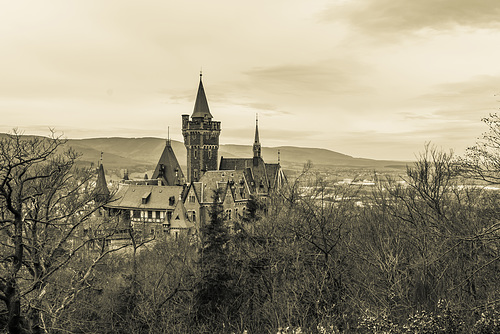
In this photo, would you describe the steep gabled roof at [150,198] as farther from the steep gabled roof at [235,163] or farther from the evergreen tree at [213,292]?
the evergreen tree at [213,292]

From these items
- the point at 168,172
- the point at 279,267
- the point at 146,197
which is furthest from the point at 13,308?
the point at 168,172

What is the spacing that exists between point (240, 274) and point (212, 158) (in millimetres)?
54183

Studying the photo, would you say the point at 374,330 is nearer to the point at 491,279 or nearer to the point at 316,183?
the point at 491,279

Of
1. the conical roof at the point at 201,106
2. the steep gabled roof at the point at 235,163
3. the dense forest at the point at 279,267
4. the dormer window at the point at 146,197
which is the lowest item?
the dormer window at the point at 146,197

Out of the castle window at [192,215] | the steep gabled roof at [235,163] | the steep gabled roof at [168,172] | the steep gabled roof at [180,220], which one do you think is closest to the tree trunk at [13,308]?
the steep gabled roof at [180,220]

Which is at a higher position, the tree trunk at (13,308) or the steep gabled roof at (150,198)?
the tree trunk at (13,308)

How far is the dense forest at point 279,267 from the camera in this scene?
11.5 meters

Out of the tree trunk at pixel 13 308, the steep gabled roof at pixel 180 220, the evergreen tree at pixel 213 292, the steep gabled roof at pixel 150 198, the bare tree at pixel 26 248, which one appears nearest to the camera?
the tree trunk at pixel 13 308

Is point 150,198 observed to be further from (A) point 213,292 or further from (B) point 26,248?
(B) point 26,248

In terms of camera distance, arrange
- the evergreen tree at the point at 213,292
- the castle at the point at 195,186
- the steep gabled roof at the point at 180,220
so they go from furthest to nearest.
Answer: the castle at the point at 195,186
the steep gabled roof at the point at 180,220
the evergreen tree at the point at 213,292

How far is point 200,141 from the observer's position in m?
75.1

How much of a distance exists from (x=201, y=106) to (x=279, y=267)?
58274 mm

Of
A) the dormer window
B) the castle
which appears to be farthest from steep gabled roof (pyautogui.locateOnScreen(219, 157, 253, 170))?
the dormer window

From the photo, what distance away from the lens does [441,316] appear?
10.9m
